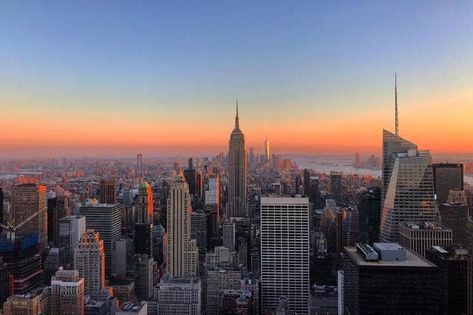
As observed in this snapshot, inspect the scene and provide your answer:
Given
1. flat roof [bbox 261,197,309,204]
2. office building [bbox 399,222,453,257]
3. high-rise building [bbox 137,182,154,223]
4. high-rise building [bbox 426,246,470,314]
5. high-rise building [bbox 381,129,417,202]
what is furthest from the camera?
high-rise building [bbox 137,182,154,223]

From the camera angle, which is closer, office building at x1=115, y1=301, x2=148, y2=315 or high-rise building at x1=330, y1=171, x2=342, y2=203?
office building at x1=115, y1=301, x2=148, y2=315

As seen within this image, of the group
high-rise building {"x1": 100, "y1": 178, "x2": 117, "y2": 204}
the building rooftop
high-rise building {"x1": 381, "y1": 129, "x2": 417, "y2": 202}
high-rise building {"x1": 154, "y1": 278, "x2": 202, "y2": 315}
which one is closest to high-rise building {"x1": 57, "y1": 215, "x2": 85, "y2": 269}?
high-rise building {"x1": 100, "y1": 178, "x2": 117, "y2": 204}

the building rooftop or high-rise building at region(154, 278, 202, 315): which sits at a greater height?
the building rooftop

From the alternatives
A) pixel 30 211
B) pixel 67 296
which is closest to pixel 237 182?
pixel 30 211

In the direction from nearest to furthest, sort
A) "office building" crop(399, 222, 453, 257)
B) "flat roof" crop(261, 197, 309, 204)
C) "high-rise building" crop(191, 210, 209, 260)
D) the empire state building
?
"office building" crop(399, 222, 453, 257)
"flat roof" crop(261, 197, 309, 204)
"high-rise building" crop(191, 210, 209, 260)
the empire state building

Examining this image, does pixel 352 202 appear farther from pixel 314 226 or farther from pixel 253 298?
pixel 253 298

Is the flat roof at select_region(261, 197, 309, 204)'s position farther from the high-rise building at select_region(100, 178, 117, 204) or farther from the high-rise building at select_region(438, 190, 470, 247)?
the high-rise building at select_region(100, 178, 117, 204)

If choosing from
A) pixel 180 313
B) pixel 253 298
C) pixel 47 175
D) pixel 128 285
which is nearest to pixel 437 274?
pixel 253 298

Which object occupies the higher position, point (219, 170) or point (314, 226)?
point (219, 170)
